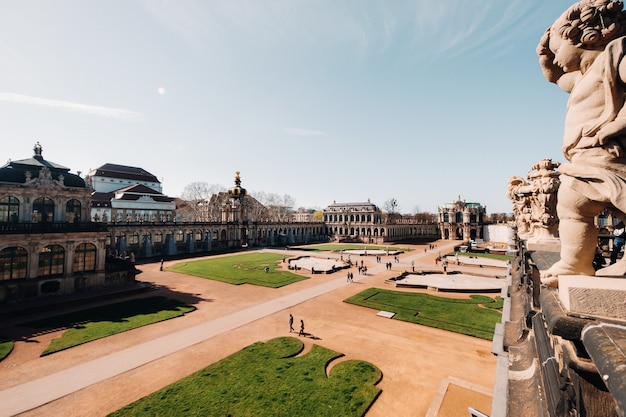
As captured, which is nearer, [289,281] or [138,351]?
[138,351]

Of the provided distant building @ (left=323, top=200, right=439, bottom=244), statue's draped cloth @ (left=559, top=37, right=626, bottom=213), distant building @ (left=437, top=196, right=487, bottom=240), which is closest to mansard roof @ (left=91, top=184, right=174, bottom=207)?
distant building @ (left=323, top=200, right=439, bottom=244)

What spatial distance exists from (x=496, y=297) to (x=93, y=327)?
116 ft

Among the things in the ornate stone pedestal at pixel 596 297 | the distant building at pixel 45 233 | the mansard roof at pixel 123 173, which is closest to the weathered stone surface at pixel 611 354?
the ornate stone pedestal at pixel 596 297

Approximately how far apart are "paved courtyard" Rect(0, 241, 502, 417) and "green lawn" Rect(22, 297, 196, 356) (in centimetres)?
91

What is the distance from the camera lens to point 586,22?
3363 mm

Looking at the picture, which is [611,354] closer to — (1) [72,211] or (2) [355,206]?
(1) [72,211]

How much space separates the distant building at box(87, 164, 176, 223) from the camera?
65.4 m

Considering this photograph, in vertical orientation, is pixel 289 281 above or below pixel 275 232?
below

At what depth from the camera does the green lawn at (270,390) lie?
499 inches

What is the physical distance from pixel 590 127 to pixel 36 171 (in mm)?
41692

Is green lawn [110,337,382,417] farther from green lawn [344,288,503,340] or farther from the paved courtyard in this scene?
green lawn [344,288,503,340]

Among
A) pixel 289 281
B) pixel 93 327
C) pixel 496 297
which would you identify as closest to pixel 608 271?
pixel 93 327

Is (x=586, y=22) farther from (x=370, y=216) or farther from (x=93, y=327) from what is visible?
(x=370, y=216)

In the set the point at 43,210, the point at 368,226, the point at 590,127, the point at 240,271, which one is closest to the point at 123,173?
the point at 43,210
